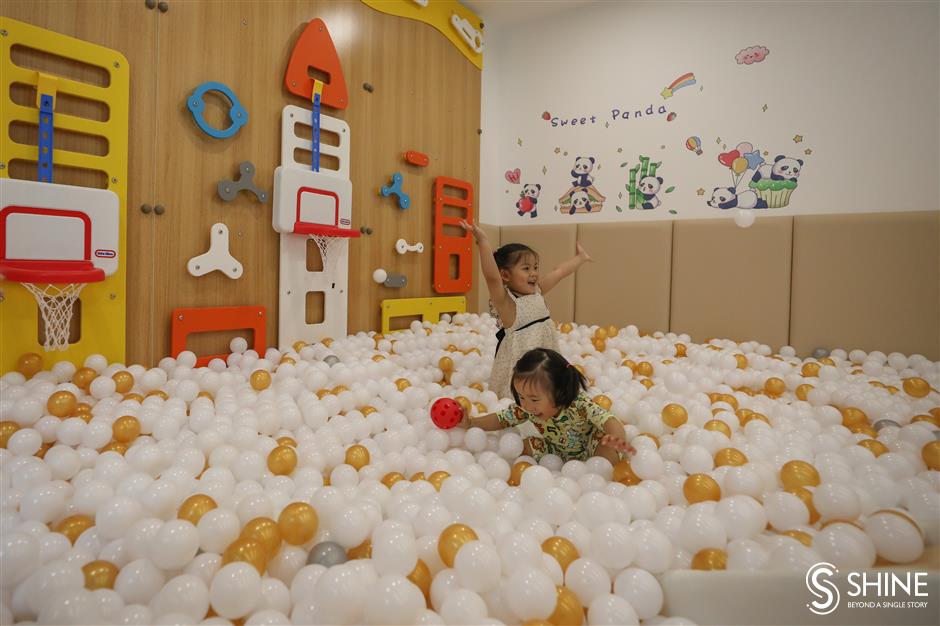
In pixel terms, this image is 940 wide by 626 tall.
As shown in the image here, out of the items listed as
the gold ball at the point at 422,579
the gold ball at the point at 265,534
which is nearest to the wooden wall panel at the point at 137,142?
the gold ball at the point at 265,534

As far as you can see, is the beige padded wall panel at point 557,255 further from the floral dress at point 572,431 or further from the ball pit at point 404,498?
the floral dress at point 572,431

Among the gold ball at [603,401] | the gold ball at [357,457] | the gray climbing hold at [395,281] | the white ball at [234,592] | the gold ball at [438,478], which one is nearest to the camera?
the white ball at [234,592]

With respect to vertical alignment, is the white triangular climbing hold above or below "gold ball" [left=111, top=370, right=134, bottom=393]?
above

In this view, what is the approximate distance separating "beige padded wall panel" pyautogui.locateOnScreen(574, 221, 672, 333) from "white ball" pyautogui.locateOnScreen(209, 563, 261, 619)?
259 centimetres

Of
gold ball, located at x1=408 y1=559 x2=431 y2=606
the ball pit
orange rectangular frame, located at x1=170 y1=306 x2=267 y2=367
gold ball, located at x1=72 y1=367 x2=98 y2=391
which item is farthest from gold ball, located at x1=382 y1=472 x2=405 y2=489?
orange rectangular frame, located at x1=170 y1=306 x2=267 y2=367

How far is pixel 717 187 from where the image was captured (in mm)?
2895

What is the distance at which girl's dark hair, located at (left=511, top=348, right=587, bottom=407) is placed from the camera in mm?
1225

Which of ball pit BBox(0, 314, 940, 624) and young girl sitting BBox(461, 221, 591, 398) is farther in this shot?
young girl sitting BBox(461, 221, 591, 398)

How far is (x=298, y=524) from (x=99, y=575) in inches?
11.3

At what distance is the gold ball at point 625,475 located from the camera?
1.19 meters

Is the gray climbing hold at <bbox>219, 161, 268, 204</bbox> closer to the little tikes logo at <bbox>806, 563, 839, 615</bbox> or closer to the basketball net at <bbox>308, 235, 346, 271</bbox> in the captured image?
the basketball net at <bbox>308, 235, 346, 271</bbox>

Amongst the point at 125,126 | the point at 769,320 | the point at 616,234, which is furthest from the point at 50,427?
the point at 769,320

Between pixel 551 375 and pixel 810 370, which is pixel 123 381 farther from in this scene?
pixel 810 370

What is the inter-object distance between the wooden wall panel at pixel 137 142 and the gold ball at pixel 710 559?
1929mm
